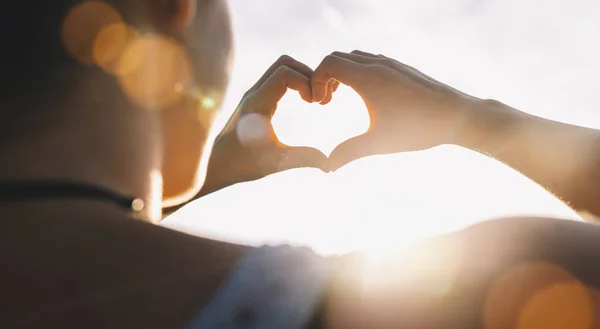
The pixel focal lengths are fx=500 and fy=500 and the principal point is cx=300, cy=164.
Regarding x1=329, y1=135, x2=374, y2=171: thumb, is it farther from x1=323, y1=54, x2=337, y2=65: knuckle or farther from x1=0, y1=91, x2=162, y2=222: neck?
x1=0, y1=91, x2=162, y2=222: neck

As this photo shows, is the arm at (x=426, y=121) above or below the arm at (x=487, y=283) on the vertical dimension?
above

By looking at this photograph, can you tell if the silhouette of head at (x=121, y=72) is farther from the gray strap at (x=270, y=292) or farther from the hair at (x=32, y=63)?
the gray strap at (x=270, y=292)

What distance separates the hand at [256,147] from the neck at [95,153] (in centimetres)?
164

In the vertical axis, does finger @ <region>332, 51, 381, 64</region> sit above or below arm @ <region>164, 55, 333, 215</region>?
above

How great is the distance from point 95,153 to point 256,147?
192cm

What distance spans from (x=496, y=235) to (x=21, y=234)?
1005mm

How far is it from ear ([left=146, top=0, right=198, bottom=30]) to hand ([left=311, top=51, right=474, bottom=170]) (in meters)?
1.50

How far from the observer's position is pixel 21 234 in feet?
3.60

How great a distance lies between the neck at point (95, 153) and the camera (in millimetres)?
1206

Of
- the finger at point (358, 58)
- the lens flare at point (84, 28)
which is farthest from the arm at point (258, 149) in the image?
the lens flare at point (84, 28)

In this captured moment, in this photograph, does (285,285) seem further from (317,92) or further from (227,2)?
(317,92)

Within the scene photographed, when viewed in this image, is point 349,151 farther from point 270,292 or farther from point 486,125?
point 270,292

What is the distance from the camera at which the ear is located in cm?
147

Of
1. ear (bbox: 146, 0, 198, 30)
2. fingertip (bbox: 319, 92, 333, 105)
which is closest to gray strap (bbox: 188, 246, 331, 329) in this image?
ear (bbox: 146, 0, 198, 30)
